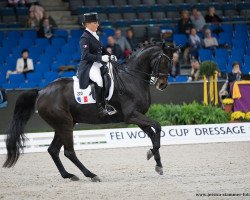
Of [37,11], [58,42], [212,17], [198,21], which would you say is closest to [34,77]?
[58,42]

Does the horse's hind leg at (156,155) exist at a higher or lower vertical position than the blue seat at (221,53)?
higher

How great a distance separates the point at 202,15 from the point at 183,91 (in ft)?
16.4

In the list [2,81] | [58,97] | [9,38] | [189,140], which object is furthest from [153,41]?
[9,38]

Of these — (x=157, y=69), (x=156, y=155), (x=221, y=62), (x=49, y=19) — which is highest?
(x=157, y=69)

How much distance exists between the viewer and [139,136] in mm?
12117

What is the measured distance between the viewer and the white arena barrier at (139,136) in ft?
39.0

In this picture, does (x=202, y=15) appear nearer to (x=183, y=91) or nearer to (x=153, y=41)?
(x=183, y=91)

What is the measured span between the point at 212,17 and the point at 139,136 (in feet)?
23.6

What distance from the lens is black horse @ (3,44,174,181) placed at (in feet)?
28.5

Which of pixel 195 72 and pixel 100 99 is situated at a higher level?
pixel 100 99

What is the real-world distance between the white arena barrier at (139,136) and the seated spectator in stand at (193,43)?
4666 millimetres

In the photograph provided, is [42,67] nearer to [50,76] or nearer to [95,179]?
[50,76]

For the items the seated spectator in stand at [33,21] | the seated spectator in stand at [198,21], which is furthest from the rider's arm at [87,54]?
the seated spectator in stand at [198,21]

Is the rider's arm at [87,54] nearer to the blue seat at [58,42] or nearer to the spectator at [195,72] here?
the spectator at [195,72]
